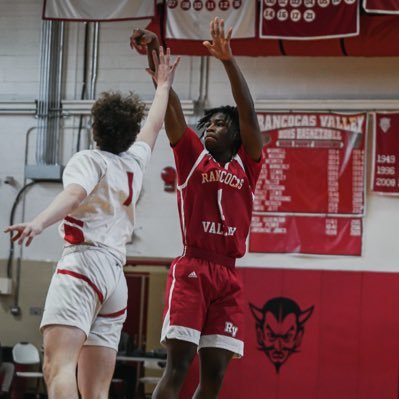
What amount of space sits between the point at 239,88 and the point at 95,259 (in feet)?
4.91

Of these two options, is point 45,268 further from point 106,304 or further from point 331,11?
point 106,304

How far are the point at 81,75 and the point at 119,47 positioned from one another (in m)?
0.72

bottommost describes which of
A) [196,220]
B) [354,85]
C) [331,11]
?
[196,220]

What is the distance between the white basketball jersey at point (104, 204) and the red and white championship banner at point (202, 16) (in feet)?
22.8

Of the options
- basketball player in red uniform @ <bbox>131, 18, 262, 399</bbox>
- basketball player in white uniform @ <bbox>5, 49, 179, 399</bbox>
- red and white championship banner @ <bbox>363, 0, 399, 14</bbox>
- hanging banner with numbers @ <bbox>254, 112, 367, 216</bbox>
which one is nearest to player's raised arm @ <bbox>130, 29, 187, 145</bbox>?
basketball player in red uniform @ <bbox>131, 18, 262, 399</bbox>

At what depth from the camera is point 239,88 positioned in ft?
17.0

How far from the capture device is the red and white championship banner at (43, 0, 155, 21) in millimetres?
11672

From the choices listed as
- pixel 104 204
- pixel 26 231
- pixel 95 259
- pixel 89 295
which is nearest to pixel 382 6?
pixel 104 204

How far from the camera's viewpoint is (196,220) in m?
5.18

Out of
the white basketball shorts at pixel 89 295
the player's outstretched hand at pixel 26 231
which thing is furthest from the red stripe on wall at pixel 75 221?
the player's outstretched hand at pixel 26 231

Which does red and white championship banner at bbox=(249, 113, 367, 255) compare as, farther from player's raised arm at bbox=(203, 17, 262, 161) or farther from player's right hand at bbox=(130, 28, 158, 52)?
player's right hand at bbox=(130, 28, 158, 52)

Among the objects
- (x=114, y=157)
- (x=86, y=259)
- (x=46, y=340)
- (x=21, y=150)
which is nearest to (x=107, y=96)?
(x=114, y=157)

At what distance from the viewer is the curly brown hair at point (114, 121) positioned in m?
4.50

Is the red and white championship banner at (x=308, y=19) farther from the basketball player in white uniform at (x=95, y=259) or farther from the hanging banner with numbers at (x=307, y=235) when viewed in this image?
the basketball player in white uniform at (x=95, y=259)
